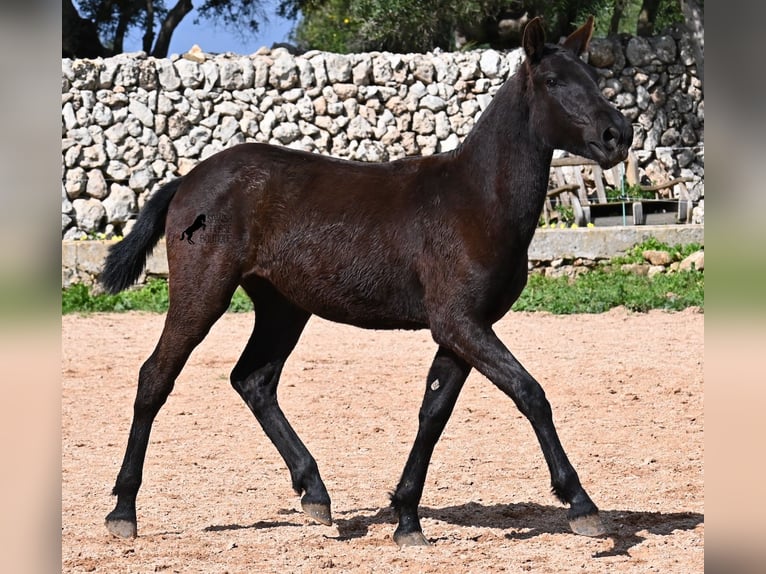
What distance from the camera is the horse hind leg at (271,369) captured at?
4727mm

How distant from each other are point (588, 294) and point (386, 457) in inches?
236

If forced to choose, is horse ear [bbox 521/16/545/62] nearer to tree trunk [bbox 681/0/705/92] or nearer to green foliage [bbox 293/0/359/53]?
tree trunk [bbox 681/0/705/92]

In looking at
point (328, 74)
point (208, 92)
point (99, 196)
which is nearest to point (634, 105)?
point (328, 74)

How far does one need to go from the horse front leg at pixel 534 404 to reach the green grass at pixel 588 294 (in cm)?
725

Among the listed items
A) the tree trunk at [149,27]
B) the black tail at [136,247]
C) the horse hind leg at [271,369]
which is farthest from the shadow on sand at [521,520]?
the tree trunk at [149,27]

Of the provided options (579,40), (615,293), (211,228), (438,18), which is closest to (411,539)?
(211,228)

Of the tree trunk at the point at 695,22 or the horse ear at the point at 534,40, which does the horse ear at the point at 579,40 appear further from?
the tree trunk at the point at 695,22

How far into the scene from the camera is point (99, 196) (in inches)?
573

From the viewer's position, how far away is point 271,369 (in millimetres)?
4816

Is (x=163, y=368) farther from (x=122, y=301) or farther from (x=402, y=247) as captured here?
(x=122, y=301)

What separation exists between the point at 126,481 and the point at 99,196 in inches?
422

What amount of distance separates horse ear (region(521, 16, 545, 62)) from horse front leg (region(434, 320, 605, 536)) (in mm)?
1116
